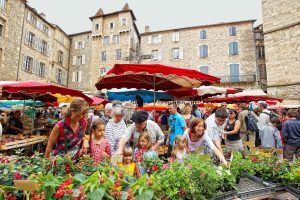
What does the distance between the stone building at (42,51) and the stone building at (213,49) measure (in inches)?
504

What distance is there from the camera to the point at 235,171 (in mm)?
2760

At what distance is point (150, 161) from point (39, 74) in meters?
29.1

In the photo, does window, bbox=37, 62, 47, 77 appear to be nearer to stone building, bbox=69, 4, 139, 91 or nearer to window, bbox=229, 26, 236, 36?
stone building, bbox=69, 4, 139, 91

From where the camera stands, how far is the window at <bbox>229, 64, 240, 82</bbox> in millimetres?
29859

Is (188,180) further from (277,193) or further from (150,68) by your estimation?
(150,68)

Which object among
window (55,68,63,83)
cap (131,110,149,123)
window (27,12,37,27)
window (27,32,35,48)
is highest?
window (27,12,37,27)

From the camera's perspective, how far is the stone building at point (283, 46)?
2016 cm

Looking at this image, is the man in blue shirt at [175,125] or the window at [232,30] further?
the window at [232,30]

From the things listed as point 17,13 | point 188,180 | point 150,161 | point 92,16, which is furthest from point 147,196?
point 92,16

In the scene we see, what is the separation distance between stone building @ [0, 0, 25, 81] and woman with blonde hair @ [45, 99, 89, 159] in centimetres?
2078

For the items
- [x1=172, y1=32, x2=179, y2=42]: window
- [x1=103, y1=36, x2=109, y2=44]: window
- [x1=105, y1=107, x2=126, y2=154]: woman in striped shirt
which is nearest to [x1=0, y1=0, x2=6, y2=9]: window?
[x1=103, y1=36, x2=109, y2=44]: window

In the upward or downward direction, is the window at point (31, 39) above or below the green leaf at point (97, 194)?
above

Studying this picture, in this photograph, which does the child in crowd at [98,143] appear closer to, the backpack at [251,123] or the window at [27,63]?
the backpack at [251,123]

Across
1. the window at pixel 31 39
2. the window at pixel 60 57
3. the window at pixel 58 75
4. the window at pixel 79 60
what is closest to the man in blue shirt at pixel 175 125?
the window at pixel 31 39
